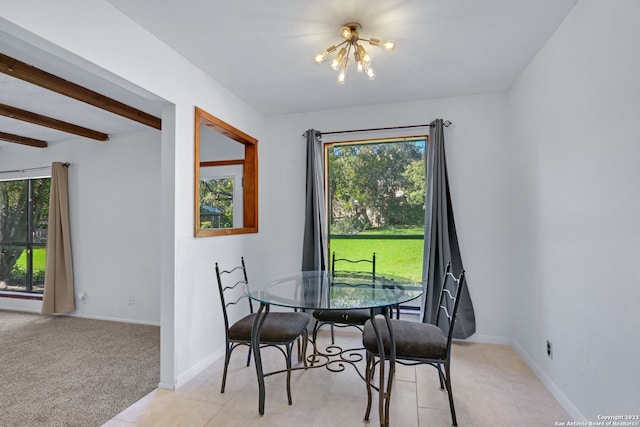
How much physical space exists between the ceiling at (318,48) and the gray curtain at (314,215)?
534 millimetres

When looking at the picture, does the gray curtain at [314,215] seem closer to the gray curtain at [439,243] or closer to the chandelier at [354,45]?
the gray curtain at [439,243]

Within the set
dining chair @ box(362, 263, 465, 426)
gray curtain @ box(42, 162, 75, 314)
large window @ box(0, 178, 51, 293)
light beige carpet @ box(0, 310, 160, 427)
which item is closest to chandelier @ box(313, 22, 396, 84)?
dining chair @ box(362, 263, 465, 426)

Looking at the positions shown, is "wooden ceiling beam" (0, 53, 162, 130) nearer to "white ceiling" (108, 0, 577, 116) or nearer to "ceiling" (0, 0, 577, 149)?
"ceiling" (0, 0, 577, 149)

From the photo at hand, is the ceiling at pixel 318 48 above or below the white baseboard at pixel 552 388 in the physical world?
above

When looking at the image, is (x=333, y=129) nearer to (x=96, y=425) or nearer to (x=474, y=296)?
(x=474, y=296)

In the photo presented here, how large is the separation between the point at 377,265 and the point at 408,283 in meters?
1.05

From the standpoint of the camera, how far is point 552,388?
7.04ft

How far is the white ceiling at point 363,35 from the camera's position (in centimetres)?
184

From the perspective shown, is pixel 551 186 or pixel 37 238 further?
pixel 37 238

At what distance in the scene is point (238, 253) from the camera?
3.16 metres

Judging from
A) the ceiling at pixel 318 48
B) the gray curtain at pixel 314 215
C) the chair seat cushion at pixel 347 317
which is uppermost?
the ceiling at pixel 318 48

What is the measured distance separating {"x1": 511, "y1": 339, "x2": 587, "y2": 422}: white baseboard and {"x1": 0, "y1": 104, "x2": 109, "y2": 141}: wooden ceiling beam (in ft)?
17.0

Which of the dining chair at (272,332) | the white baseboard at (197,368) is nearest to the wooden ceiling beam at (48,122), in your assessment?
the dining chair at (272,332)

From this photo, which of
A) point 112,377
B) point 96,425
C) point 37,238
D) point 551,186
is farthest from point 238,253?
point 37,238
